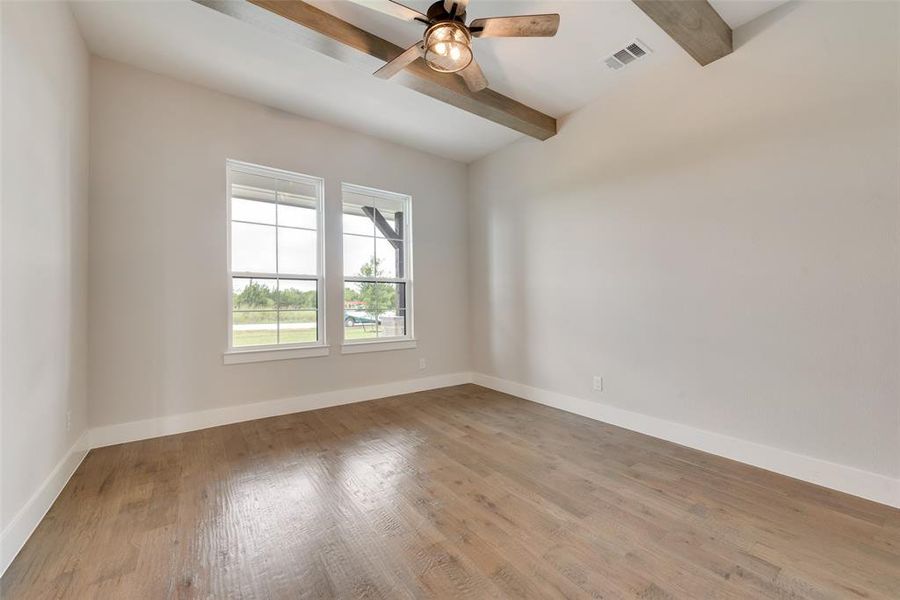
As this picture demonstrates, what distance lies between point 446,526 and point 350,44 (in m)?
2.98

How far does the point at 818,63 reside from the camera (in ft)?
7.27

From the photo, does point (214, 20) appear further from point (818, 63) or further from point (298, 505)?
point (818, 63)

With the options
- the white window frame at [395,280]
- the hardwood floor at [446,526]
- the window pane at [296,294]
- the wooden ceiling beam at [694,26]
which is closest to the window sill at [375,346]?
the white window frame at [395,280]

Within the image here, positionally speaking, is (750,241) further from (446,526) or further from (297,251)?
(297,251)


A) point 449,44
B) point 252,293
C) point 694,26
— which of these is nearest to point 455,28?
point 449,44

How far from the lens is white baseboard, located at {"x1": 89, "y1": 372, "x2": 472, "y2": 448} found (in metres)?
2.83

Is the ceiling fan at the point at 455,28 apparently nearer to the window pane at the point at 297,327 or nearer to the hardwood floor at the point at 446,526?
the hardwood floor at the point at 446,526

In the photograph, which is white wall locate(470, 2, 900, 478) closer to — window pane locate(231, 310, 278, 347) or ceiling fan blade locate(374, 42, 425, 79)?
ceiling fan blade locate(374, 42, 425, 79)

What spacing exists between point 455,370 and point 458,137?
2.88m

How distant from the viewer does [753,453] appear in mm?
2455

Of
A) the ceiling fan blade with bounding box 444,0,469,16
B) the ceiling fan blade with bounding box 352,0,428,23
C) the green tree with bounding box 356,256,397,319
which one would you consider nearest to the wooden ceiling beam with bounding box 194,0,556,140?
the ceiling fan blade with bounding box 352,0,428,23

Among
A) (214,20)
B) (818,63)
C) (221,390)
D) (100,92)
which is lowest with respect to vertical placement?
(221,390)

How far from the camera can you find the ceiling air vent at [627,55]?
2.69 meters

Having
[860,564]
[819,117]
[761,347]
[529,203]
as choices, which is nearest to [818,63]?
[819,117]
